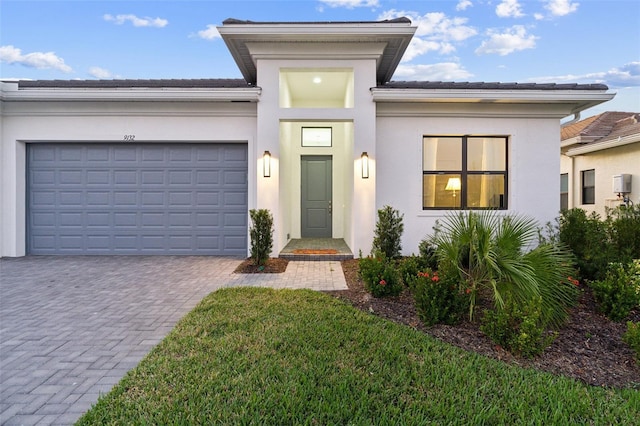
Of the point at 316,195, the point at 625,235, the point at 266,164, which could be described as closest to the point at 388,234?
the point at 266,164

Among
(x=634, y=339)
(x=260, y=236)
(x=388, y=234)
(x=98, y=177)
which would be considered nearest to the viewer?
(x=634, y=339)

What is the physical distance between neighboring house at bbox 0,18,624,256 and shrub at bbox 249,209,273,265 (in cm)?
87

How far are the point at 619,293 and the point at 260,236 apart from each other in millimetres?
5664

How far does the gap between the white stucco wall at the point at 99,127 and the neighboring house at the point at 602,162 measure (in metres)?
10.6

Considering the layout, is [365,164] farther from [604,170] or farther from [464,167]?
[604,170]

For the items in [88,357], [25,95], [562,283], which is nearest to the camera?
[88,357]

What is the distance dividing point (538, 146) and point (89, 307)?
31.8ft

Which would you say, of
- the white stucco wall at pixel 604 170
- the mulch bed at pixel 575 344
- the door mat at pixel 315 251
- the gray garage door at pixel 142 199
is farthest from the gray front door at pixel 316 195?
the white stucco wall at pixel 604 170

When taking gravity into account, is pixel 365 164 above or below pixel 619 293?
above

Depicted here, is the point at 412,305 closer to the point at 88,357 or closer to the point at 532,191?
the point at 88,357

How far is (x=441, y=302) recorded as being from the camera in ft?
12.4

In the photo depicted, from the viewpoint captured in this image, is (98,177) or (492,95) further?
(98,177)

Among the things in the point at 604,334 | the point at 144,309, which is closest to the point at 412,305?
the point at 604,334

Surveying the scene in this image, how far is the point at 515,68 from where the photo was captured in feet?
55.5
